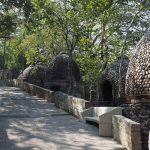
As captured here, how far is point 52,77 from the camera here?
2917 cm

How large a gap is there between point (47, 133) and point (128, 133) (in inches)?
145

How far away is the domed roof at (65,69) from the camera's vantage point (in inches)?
1097

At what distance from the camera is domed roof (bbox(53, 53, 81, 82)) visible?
27.9 meters

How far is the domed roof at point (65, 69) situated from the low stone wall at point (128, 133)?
1702cm

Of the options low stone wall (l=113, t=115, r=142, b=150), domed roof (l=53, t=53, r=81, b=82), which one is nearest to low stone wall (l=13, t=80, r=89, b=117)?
domed roof (l=53, t=53, r=81, b=82)

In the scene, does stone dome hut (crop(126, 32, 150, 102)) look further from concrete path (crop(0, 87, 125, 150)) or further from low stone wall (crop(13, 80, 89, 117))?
low stone wall (crop(13, 80, 89, 117))

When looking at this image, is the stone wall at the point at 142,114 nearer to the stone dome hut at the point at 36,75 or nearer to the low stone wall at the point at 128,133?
the low stone wall at the point at 128,133

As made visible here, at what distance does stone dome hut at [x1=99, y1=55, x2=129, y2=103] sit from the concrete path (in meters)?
4.18

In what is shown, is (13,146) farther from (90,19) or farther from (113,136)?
(90,19)

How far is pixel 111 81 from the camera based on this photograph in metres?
21.5

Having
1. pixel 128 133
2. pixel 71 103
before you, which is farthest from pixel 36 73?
pixel 128 133

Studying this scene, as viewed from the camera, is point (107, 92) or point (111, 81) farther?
point (107, 92)

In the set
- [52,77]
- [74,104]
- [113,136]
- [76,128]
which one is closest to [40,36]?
[52,77]

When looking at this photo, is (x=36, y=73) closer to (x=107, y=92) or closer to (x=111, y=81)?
(x=107, y=92)
